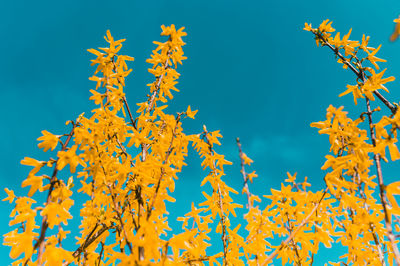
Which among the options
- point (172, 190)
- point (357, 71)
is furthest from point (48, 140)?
point (357, 71)

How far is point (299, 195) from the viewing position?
1.97 meters

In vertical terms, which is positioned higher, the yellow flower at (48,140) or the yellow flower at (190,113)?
the yellow flower at (190,113)

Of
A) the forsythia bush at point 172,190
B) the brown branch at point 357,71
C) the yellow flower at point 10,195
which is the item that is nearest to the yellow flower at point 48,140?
the forsythia bush at point 172,190

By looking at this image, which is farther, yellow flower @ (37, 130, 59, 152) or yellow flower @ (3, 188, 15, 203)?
yellow flower @ (3, 188, 15, 203)

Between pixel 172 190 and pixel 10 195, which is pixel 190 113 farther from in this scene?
pixel 10 195

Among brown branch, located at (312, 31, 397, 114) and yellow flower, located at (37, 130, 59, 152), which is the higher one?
brown branch, located at (312, 31, 397, 114)

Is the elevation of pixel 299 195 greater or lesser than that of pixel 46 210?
greater

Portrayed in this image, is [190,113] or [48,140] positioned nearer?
[48,140]

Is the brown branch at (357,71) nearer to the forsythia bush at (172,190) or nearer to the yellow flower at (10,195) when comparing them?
the forsythia bush at (172,190)

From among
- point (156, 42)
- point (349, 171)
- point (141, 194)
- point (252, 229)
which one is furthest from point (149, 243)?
point (156, 42)

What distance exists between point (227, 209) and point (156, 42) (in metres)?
1.95

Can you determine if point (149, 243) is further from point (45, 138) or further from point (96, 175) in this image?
point (45, 138)

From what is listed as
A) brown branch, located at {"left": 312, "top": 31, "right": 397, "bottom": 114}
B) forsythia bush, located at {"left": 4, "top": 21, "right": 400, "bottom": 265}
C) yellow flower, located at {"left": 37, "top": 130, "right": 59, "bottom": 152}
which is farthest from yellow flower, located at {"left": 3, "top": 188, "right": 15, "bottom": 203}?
brown branch, located at {"left": 312, "top": 31, "right": 397, "bottom": 114}

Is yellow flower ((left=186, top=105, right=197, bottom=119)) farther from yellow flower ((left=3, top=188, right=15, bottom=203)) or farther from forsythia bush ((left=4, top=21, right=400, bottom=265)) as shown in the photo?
yellow flower ((left=3, top=188, right=15, bottom=203))
